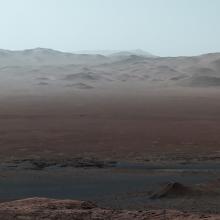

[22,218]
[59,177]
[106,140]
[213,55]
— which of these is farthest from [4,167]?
[213,55]

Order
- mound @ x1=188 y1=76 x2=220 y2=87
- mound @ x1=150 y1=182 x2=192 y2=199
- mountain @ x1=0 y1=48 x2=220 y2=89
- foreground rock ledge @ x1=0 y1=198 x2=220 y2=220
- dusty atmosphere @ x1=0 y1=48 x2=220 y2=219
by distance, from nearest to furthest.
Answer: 1. foreground rock ledge @ x1=0 y1=198 x2=220 y2=220
2. dusty atmosphere @ x1=0 y1=48 x2=220 y2=219
3. mound @ x1=150 y1=182 x2=192 y2=199
4. mound @ x1=188 y1=76 x2=220 y2=87
5. mountain @ x1=0 y1=48 x2=220 y2=89

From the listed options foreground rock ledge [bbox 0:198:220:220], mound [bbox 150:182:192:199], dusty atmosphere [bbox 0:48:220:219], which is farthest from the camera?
mound [bbox 150:182:192:199]

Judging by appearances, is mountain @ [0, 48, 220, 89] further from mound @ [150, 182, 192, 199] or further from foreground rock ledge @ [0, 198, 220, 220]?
foreground rock ledge @ [0, 198, 220, 220]

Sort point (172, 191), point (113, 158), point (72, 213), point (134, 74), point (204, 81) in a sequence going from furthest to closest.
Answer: point (134, 74) < point (204, 81) < point (113, 158) < point (172, 191) < point (72, 213)

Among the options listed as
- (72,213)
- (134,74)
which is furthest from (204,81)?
(72,213)

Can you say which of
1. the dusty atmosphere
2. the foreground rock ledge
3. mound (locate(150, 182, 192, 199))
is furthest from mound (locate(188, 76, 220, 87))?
the foreground rock ledge

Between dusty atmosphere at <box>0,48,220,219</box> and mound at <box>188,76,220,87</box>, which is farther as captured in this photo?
mound at <box>188,76,220,87</box>

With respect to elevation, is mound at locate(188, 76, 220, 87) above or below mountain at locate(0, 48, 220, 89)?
below

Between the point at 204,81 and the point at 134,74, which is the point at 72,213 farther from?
the point at 134,74
